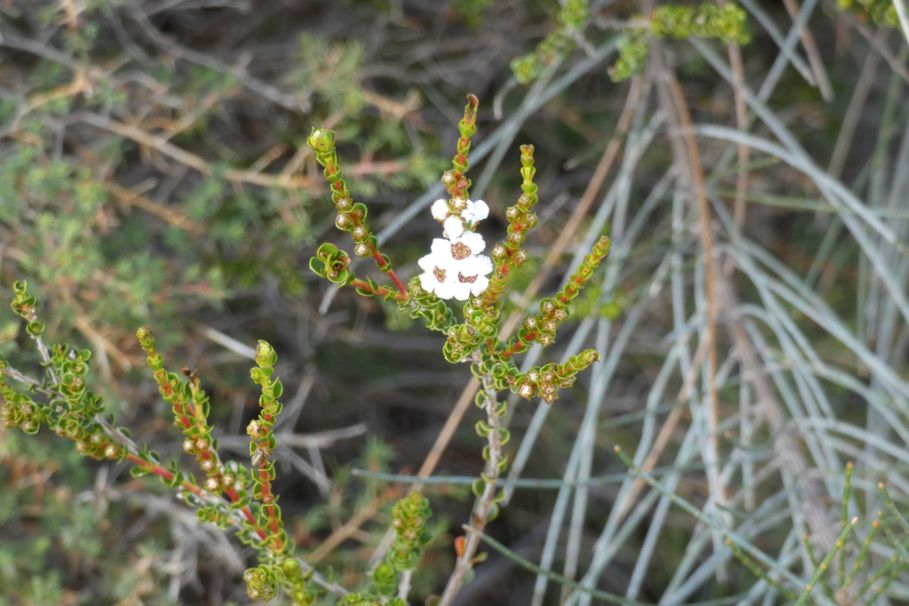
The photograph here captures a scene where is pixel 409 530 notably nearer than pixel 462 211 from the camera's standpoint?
No

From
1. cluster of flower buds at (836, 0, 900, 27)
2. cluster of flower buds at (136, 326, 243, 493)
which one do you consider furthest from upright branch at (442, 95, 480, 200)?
cluster of flower buds at (836, 0, 900, 27)

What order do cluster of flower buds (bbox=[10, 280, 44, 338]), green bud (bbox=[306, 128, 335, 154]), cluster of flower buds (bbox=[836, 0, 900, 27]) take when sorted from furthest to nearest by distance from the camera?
cluster of flower buds (bbox=[836, 0, 900, 27])
cluster of flower buds (bbox=[10, 280, 44, 338])
green bud (bbox=[306, 128, 335, 154])

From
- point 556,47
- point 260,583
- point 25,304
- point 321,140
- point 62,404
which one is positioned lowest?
point 260,583

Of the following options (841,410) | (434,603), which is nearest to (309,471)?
(434,603)

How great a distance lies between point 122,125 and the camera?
2.02 meters

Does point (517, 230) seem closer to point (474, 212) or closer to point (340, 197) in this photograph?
point (474, 212)

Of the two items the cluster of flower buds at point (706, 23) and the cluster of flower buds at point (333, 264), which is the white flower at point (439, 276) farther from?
the cluster of flower buds at point (706, 23)

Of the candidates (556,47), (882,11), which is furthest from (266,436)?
(882,11)

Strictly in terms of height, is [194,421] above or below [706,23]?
below

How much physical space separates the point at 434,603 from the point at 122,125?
1145mm

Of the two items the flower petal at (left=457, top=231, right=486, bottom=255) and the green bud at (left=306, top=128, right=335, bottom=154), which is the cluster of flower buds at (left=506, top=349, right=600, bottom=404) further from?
the green bud at (left=306, top=128, right=335, bottom=154)

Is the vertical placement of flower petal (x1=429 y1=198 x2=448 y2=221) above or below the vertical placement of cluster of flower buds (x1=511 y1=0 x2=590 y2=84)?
below

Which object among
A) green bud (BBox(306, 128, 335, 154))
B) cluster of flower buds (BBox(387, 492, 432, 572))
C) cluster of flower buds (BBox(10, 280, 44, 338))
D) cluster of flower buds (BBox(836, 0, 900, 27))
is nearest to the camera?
green bud (BBox(306, 128, 335, 154))

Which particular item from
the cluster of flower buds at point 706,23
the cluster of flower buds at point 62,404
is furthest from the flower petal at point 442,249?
the cluster of flower buds at point 706,23
